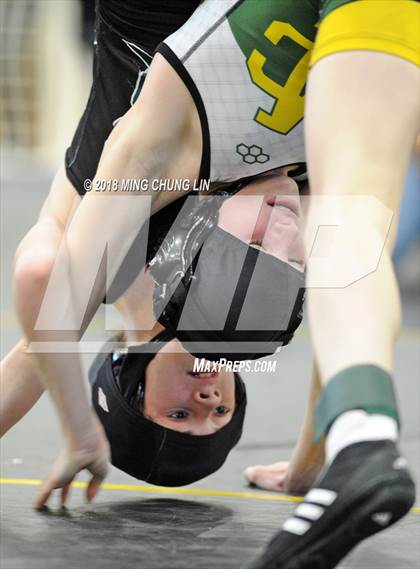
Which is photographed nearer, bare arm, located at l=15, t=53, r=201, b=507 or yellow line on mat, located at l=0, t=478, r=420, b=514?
bare arm, located at l=15, t=53, r=201, b=507

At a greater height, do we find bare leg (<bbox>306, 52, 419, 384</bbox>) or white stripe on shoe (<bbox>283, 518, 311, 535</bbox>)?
bare leg (<bbox>306, 52, 419, 384</bbox>)

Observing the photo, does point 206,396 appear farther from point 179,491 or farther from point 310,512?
point 310,512

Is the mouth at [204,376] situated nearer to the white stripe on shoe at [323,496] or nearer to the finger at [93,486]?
the finger at [93,486]

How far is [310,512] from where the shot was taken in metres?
1.20

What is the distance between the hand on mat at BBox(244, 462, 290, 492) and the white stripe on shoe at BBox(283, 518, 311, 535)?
0.99 meters

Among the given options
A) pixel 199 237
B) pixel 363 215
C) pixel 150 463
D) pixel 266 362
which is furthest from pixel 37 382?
pixel 266 362

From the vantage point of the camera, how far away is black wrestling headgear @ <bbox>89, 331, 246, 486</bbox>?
6.82 feet

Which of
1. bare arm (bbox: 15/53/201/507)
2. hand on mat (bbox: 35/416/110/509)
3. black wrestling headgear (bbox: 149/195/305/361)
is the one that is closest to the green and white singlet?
bare arm (bbox: 15/53/201/507)

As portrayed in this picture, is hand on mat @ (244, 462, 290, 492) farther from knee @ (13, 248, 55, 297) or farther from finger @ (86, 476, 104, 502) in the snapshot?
knee @ (13, 248, 55, 297)

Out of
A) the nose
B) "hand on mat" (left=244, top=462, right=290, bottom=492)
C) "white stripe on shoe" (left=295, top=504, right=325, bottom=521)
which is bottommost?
"hand on mat" (left=244, top=462, right=290, bottom=492)

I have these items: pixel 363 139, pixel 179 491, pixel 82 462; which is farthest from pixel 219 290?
pixel 363 139

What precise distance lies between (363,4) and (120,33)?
2.72 ft

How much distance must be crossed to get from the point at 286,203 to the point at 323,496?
2.90 feet

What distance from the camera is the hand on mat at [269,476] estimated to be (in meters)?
2.21
